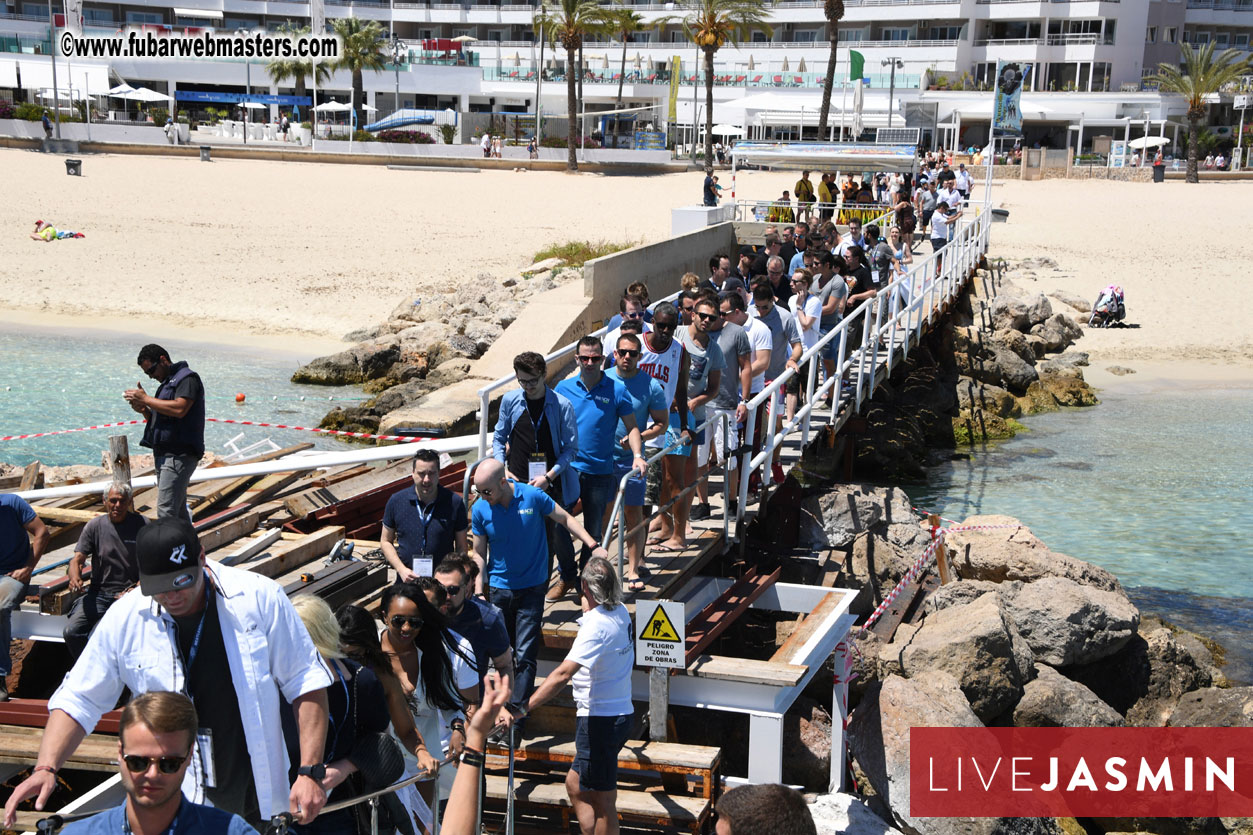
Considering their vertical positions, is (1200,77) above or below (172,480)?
above

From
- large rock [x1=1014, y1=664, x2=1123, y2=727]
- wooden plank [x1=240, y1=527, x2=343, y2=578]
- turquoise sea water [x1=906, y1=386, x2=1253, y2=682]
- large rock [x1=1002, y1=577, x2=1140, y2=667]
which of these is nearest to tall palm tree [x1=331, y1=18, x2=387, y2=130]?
turquoise sea water [x1=906, y1=386, x2=1253, y2=682]

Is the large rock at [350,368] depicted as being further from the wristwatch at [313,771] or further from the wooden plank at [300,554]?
the wristwatch at [313,771]

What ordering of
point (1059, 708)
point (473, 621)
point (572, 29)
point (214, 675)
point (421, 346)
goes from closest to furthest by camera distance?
point (214, 675)
point (473, 621)
point (1059, 708)
point (421, 346)
point (572, 29)

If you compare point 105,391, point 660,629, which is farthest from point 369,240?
point 660,629

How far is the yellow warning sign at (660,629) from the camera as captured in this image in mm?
6664

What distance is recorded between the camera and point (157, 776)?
3.29m

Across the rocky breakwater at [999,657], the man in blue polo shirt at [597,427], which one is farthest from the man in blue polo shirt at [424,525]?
the rocky breakwater at [999,657]

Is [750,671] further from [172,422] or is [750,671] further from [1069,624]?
[172,422]

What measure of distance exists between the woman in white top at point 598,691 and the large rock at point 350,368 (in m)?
16.0

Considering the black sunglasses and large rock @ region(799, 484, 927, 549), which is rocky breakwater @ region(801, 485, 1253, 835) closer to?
large rock @ region(799, 484, 927, 549)

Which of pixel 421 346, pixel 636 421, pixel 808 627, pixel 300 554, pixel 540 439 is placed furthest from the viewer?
pixel 421 346

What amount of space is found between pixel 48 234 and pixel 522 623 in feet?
95.3

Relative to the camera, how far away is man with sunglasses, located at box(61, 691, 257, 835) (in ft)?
10.8

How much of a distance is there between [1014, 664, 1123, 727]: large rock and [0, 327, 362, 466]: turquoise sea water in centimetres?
1122
